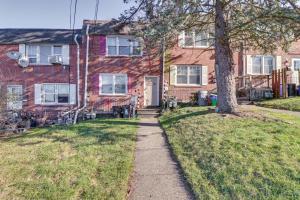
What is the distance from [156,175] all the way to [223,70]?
250 inches

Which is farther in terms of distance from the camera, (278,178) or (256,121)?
(256,121)

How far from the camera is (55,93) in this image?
1916 centimetres

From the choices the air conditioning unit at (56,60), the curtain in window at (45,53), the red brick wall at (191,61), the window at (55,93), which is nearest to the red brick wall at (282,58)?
the red brick wall at (191,61)

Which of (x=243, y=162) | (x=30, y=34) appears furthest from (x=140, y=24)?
(x=30, y=34)

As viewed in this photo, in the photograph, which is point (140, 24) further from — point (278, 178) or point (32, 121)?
point (32, 121)

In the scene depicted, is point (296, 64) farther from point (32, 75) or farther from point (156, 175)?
point (32, 75)

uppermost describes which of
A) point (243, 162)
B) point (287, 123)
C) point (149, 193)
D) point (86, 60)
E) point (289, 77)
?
point (86, 60)

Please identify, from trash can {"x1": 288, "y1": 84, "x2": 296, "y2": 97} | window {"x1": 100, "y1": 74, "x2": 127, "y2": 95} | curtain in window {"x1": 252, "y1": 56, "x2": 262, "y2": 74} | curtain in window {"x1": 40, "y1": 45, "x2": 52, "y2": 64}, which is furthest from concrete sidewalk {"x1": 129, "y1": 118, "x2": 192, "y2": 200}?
curtain in window {"x1": 252, "y1": 56, "x2": 262, "y2": 74}

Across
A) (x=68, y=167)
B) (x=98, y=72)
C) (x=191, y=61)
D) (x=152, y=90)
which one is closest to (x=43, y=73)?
(x=98, y=72)

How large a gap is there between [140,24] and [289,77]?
517 inches

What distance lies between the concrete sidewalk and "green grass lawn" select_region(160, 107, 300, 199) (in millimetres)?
247

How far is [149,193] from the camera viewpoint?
466 centimetres

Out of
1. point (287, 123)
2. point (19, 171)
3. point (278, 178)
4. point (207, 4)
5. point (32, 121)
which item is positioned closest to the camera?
point (278, 178)

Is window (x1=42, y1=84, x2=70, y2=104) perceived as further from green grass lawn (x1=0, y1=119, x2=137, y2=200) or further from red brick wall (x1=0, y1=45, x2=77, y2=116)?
green grass lawn (x1=0, y1=119, x2=137, y2=200)
